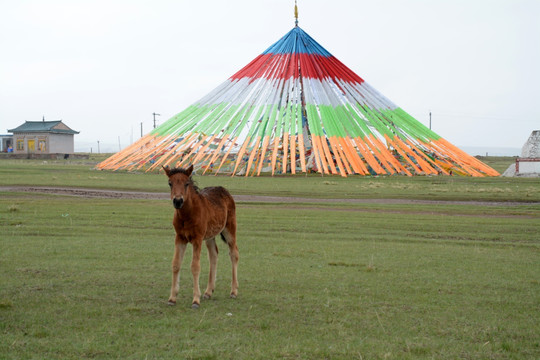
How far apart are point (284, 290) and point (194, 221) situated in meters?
1.83

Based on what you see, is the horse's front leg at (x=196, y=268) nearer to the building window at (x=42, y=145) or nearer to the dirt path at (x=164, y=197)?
the dirt path at (x=164, y=197)

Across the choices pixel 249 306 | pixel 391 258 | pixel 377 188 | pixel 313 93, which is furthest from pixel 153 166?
pixel 249 306

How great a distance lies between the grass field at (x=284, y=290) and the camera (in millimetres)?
6027

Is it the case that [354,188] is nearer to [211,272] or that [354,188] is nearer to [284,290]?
[284,290]

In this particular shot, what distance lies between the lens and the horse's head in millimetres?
6953

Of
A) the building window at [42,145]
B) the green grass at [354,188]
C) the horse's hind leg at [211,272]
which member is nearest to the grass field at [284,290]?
the horse's hind leg at [211,272]

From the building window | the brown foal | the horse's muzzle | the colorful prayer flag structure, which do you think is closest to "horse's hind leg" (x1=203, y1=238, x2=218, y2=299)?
the brown foal

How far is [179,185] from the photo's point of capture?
280 inches

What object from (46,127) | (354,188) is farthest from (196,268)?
(46,127)

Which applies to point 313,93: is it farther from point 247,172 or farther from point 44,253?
point 44,253

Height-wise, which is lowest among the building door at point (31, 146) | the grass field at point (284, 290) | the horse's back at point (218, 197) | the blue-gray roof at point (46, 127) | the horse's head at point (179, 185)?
the grass field at point (284, 290)

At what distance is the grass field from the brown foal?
1.07ft

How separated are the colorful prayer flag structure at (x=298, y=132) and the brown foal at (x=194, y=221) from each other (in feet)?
94.2

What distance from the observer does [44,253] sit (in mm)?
10664
